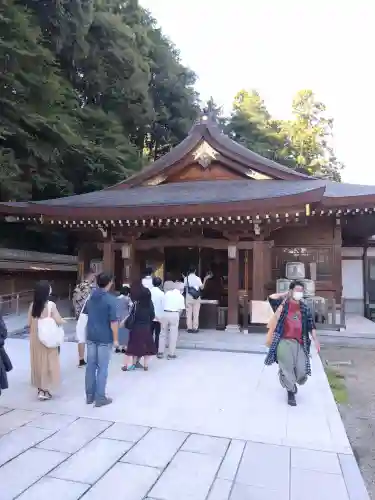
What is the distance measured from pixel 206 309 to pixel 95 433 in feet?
21.7

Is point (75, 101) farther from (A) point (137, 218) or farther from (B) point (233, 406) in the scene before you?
(B) point (233, 406)

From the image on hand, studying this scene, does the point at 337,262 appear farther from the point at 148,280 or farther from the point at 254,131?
the point at 254,131

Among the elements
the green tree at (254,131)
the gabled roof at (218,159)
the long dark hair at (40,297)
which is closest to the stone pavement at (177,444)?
the long dark hair at (40,297)

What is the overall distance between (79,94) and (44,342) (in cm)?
1731

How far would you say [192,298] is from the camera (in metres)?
9.25

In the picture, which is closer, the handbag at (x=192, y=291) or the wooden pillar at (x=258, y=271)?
the handbag at (x=192, y=291)

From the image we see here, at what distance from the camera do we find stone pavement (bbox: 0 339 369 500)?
2.87 meters

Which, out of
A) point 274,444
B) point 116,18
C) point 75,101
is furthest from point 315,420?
point 116,18

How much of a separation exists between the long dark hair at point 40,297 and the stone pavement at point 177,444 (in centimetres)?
105

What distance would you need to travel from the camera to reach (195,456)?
3.37 metres

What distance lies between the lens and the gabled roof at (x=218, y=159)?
12562 mm

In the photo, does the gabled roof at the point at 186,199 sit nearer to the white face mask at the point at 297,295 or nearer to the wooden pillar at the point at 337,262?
the wooden pillar at the point at 337,262

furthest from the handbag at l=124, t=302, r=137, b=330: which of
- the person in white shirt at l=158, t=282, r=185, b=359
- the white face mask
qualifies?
the white face mask

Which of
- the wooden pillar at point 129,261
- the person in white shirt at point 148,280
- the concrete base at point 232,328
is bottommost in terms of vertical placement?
the concrete base at point 232,328
